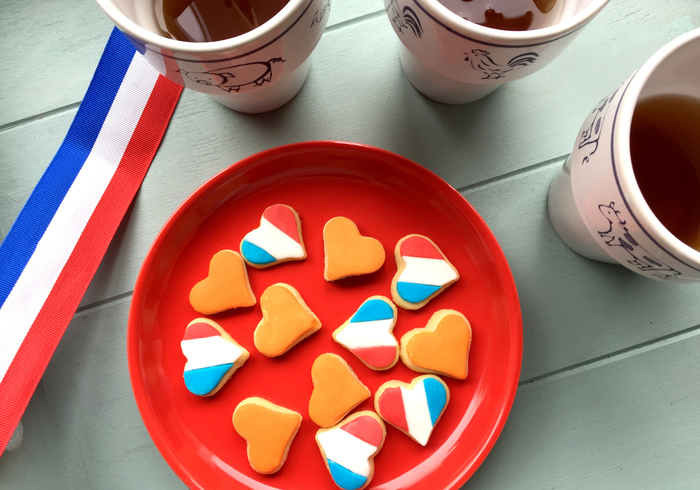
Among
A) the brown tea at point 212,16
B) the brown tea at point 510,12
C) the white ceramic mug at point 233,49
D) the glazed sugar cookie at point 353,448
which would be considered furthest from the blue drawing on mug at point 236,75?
the glazed sugar cookie at point 353,448

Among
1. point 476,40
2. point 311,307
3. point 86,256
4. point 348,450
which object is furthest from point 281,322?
point 476,40

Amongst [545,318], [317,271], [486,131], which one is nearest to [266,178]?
[317,271]

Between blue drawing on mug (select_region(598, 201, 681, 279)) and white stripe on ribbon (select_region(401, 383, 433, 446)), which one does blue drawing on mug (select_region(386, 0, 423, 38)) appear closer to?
blue drawing on mug (select_region(598, 201, 681, 279))

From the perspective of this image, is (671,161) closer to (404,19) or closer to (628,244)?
(628,244)

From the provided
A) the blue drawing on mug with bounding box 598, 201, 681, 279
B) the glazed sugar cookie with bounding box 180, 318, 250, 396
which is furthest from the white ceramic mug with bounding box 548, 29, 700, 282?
the glazed sugar cookie with bounding box 180, 318, 250, 396

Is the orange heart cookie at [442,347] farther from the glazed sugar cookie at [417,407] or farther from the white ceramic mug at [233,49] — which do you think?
the white ceramic mug at [233,49]

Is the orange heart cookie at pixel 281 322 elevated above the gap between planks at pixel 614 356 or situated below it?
above
